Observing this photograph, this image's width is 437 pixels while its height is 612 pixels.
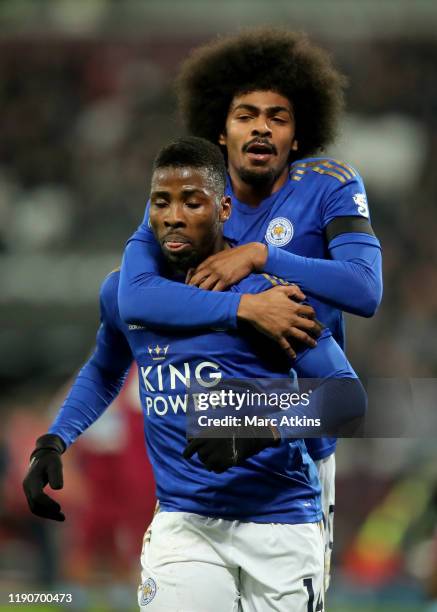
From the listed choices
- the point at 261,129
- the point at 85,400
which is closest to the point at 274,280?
the point at 261,129

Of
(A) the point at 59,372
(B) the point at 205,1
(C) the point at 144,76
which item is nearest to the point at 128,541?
(A) the point at 59,372

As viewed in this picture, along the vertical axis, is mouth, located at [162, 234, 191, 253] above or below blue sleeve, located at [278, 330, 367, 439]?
above

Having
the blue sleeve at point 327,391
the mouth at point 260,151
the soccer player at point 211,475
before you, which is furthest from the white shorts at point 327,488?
the mouth at point 260,151

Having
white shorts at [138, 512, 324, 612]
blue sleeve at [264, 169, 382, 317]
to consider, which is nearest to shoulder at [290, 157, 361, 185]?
blue sleeve at [264, 169, 382, 317]

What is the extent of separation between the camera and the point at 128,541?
6.19 m

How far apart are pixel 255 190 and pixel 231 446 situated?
1.10 m

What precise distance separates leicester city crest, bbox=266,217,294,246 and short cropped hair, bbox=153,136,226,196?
0.35 meters

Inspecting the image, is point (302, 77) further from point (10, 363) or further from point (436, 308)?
point (10, 363)

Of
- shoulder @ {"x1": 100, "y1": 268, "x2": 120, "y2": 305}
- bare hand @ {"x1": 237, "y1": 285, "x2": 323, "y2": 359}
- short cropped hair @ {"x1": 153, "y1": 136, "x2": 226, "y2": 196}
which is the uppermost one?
short cropped hair @ {"x1": 153, "y1": 136, "x2": 226, "y2": 196}

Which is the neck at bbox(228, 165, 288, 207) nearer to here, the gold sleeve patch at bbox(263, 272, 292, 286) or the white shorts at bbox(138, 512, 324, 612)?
the gold sleeve patch at bbox(263, 272, 292, 286)

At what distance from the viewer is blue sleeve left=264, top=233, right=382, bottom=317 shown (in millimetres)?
2977

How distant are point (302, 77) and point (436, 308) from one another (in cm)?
640

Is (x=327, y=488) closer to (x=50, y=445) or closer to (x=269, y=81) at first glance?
(x=50, y=445)

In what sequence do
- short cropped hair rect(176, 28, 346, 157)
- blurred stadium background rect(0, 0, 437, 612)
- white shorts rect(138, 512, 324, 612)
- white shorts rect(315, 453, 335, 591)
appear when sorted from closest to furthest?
white shorts rect(138, 512, 324, 612), white shorts rect(315, 453, 335, 591), short cropped hair rect(176, 28, 346, 157), blurred stadium background rect(0, 0, 437, 612)
